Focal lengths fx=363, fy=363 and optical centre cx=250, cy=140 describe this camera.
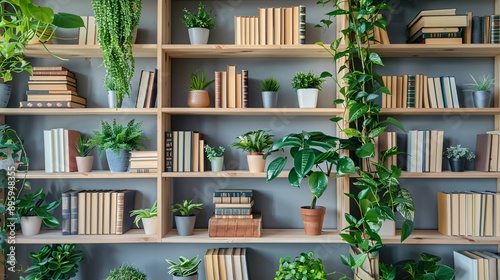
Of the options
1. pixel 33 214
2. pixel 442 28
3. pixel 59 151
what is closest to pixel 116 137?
pixel 59 151

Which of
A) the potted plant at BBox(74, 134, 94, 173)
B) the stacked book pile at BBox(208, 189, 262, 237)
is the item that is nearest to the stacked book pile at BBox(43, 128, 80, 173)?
the potted plant at BBox(74, 134, 94, 173)

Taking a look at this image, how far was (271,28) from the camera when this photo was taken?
226cm

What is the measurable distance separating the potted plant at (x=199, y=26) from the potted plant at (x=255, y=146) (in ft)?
2.16

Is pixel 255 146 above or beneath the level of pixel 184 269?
above

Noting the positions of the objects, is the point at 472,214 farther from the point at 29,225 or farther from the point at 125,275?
the point at 29,225

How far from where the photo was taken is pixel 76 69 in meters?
2.49

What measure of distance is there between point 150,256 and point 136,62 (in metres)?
1.33

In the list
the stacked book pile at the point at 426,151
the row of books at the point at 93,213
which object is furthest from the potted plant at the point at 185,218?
the stacked book pile at the point at 426,151

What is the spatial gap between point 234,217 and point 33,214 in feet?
4.10

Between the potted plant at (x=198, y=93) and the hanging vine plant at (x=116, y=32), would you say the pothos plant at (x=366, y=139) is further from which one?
the hanging vine plant at (x=116, y=32)

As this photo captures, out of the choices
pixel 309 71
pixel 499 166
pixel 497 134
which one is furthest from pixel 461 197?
pixel 309 71

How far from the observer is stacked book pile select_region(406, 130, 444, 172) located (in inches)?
88.7

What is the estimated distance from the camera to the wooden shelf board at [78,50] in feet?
7.20

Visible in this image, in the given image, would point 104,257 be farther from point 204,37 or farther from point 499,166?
point 499,166
